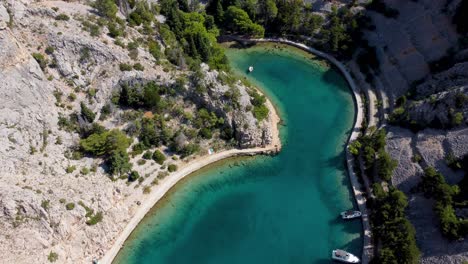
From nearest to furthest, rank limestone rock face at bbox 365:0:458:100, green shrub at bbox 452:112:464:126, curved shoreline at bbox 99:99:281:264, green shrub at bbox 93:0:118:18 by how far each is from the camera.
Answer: curved shoreline at bbox 99:99:281:264 < green shrub at bbox 452:112:464:126 < green shrub at bbox 93:0:118:18 < limestone rock face at bbox 365:0:458:100

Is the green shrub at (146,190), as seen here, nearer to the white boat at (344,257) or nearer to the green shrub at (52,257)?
the green shrub at (52,257)

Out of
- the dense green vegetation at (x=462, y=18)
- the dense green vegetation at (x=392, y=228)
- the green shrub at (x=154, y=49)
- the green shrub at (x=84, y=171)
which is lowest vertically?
the dense green vegetation at (x=392, y=228)

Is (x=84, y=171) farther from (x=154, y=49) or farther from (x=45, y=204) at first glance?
(x=154, y=49)

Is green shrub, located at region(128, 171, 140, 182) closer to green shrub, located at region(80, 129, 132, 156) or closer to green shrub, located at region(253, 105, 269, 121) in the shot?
green shrub, located at region(80, 129, 132, 156)

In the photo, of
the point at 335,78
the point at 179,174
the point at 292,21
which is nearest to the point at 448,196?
the point at 335,78

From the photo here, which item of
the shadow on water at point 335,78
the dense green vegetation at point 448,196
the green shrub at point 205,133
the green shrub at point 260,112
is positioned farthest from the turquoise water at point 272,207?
the dense green vegetation at point 448,196

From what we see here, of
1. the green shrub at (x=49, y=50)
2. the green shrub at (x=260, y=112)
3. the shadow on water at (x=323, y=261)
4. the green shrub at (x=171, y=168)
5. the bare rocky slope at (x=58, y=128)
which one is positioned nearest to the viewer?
the bare rocky slope at (x=58, y=128)

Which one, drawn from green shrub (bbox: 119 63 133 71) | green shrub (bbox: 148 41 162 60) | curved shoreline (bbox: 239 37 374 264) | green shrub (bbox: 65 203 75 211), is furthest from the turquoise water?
green shrub (bbox: 148 41 162 60)
